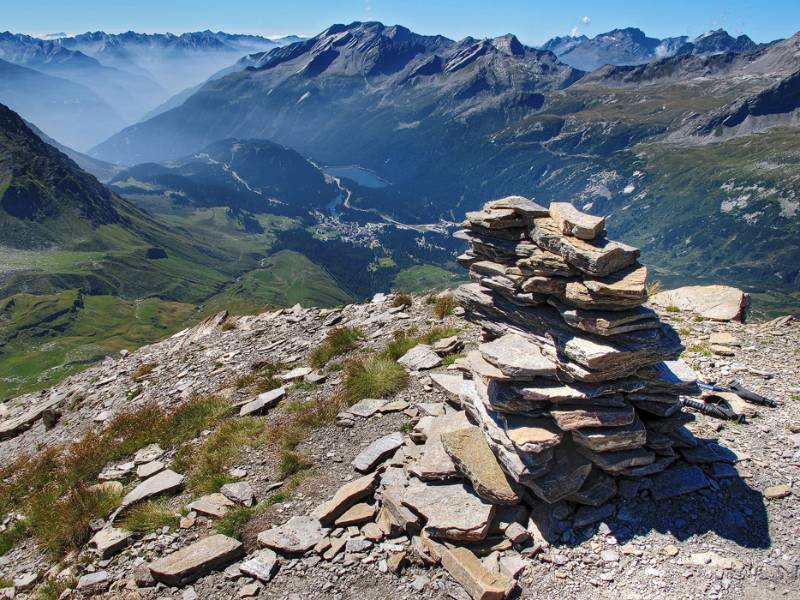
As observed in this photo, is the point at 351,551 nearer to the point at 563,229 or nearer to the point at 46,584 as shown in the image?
the point at 46,584

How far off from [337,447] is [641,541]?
341 inches

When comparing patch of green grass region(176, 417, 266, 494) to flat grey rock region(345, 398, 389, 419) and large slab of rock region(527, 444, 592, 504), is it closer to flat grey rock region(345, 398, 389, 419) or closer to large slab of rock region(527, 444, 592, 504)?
flat grey rock region(345, 398, 389, 419)

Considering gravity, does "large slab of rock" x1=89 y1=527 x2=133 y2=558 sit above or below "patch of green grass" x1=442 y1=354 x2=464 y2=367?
below

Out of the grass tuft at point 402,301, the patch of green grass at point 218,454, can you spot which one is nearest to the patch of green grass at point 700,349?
the grass tuft at point 402,301

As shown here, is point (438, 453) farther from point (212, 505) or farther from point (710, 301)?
point (710, 301)

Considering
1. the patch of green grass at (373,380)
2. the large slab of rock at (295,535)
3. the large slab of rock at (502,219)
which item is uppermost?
the large slab of rock at (502,219)

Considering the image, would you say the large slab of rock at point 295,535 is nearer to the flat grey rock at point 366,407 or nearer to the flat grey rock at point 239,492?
the flat grey rock at point 239,492

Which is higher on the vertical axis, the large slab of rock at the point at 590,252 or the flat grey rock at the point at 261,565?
the large slab of rock at the point at 590,252

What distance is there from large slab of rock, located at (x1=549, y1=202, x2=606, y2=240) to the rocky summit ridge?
65 mm

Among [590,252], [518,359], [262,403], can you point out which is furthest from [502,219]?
[262,403]

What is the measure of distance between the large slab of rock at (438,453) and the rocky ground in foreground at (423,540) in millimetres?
642

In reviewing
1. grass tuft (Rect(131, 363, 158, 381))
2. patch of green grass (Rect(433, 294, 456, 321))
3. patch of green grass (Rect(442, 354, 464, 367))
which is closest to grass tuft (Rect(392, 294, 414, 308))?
patch of green grass (Rect(433, 294, 456, 321))

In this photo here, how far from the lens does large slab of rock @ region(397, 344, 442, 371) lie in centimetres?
1886

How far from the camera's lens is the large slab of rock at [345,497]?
12.1 meters
